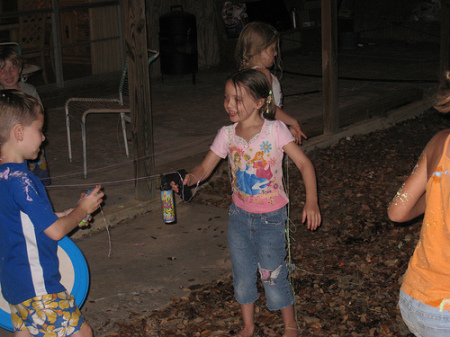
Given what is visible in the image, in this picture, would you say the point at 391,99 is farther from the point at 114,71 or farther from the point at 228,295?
the point at 228,295

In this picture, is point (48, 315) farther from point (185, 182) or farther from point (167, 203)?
point (167, 203)

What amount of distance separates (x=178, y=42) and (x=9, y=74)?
20.8 ft

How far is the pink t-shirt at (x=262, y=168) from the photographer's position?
10.6ft

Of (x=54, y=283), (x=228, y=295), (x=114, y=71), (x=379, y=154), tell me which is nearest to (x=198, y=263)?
(x=228, y=295)

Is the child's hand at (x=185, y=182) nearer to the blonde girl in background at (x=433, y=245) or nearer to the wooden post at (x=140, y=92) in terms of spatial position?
the blonde girl in background at (x=433, y=245)

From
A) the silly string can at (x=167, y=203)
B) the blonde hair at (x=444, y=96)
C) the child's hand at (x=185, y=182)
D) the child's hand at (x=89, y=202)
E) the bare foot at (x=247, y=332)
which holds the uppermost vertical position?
the blonde hair at (x=444, y=96)

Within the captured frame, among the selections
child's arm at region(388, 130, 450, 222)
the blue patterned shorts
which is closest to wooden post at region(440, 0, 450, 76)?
child's arm at region(388, 130, 450, 222)

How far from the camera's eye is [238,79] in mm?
3227

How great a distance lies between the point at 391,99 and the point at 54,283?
7134 mm

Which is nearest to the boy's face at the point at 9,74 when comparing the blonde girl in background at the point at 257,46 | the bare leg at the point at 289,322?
→ the blonde girl in background at the point at 257,46

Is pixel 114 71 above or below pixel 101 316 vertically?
above

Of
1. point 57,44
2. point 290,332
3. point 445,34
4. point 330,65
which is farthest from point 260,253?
point 57,44

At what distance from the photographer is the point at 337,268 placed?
4336 mm

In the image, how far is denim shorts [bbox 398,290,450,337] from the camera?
205 cm
